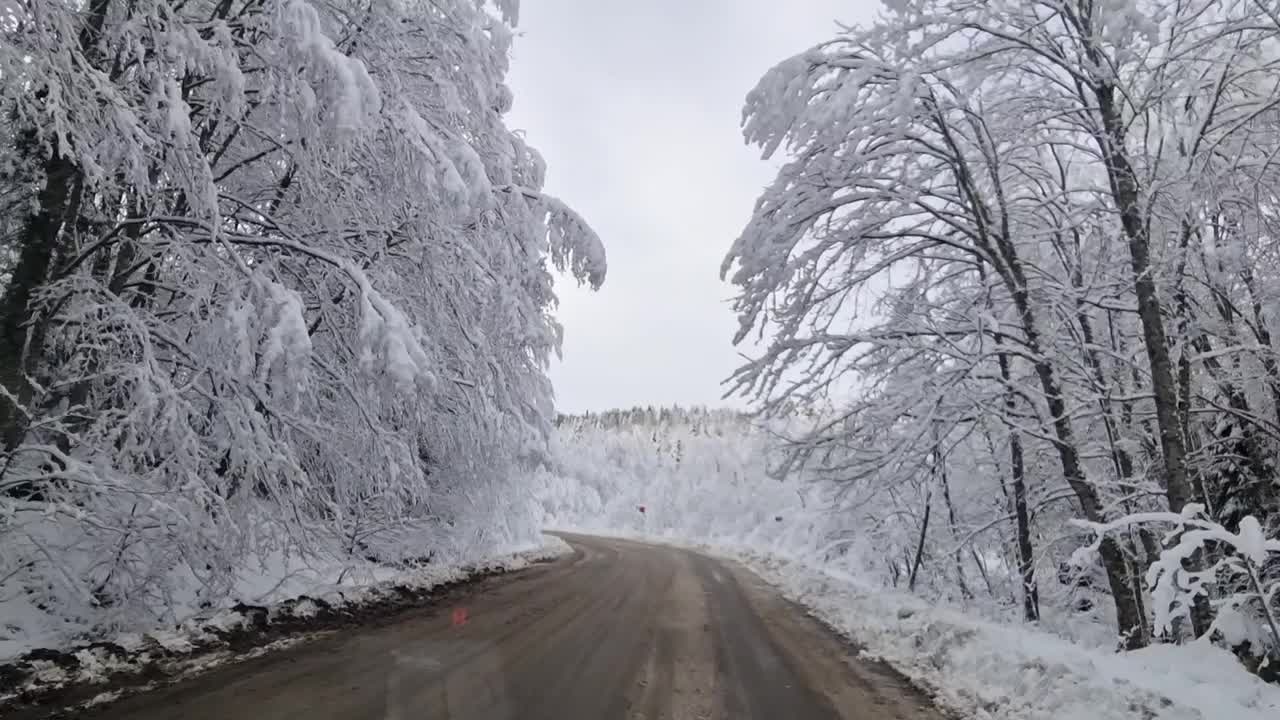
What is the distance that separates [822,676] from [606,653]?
2.28m

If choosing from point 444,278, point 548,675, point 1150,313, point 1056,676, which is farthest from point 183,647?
point 1150,313

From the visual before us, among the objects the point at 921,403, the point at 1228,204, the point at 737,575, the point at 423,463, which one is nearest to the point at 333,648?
the point at 423,463

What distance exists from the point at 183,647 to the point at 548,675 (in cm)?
323

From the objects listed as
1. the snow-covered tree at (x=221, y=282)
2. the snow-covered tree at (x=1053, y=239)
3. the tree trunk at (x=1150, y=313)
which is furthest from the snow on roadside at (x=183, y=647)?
the tree trunk at (x=1150, y=313)

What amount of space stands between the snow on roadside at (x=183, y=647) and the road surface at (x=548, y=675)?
17.8 inches

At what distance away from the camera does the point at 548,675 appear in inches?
235

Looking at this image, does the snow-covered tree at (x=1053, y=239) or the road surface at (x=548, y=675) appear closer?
the road surface at (x=548, y=675)

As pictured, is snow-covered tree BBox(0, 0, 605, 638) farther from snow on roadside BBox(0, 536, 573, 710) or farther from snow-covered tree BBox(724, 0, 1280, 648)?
snow-covered tree BBox(724, 0, 1280, 648)

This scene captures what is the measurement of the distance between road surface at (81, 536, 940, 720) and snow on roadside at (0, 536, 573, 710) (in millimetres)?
452

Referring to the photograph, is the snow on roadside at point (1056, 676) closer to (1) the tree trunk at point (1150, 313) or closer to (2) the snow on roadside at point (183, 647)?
(1) the tree trunk at point (1150, 313)

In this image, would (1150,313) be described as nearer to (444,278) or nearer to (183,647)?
(444,278)

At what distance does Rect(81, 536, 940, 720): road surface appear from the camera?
4.75 meters

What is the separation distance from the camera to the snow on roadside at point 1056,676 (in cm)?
479

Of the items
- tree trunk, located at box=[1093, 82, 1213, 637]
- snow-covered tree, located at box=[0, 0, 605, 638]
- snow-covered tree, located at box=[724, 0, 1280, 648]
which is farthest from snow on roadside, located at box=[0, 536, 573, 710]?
tree trunk, located at box=[1093, 82, 1213, 637]
